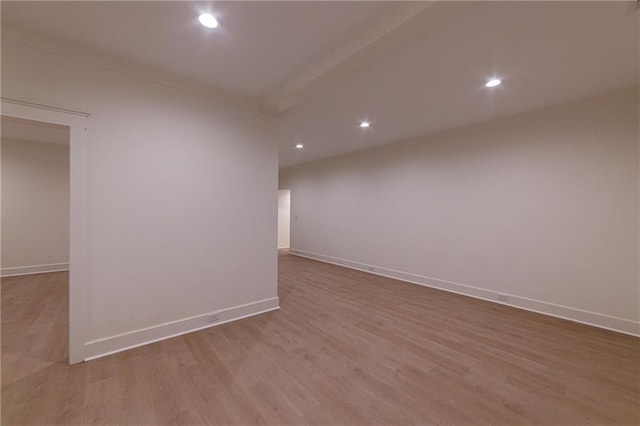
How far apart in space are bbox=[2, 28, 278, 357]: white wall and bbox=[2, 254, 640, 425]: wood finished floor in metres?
0.39

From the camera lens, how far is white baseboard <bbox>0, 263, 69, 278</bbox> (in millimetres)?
4773

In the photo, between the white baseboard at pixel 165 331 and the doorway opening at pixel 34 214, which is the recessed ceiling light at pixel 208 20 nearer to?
the white baseboard at pixel 165 331

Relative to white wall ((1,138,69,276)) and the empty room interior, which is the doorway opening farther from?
the empty room interior

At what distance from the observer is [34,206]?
16.7 ft

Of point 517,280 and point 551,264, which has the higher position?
point 551,264

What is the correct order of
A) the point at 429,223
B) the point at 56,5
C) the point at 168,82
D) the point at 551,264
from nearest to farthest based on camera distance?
the point at 56,5 → the point at 168,82 → the point at 551,264 → the point at 429,223

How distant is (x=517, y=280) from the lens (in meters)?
3.54

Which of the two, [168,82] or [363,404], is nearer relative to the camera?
[363,404]

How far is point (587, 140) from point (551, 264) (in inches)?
65.1

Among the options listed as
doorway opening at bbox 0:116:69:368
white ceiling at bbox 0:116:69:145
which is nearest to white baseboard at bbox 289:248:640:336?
doorway opening at bbox 0:116:69:368

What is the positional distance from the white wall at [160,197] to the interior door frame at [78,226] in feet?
0.16

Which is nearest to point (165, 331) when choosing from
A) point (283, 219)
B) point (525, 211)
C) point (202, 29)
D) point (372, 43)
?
point (202, 29)

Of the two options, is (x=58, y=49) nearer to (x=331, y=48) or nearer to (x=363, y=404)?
(x=331, y=48)

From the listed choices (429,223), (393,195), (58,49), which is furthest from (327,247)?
(58,49)
